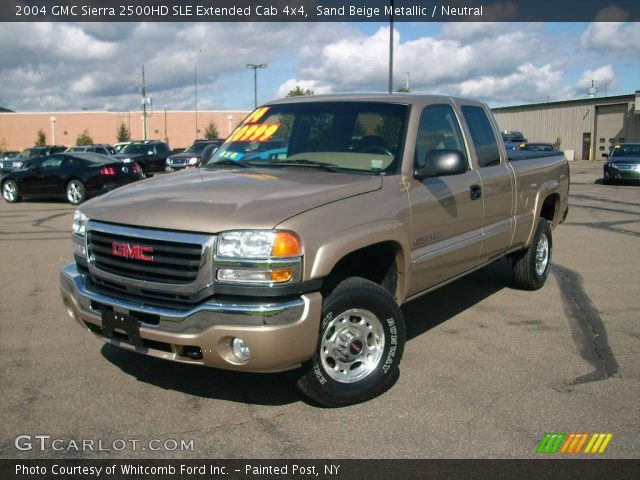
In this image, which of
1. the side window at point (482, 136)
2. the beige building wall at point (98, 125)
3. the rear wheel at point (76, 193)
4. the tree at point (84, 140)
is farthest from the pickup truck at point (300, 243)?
the beige building wall at point (98, 125)

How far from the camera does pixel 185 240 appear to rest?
3498 millimetres

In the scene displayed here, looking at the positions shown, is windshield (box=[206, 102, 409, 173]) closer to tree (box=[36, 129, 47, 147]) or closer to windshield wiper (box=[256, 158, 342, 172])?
windshield wiper (box=[256, 158, 342, 172])

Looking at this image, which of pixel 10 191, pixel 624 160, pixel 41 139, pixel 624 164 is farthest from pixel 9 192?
pixel 41 139

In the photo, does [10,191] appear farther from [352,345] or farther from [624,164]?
[624,164]

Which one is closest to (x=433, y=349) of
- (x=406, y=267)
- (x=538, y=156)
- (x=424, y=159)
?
(x=406, y=267)

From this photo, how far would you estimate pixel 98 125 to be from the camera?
293ft

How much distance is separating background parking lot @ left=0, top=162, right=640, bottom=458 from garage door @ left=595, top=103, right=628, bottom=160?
4904cm

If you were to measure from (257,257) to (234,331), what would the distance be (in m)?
0.42

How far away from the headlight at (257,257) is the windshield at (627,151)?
22.8 m

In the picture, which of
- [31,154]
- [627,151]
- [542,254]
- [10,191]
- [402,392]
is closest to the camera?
[402,392]

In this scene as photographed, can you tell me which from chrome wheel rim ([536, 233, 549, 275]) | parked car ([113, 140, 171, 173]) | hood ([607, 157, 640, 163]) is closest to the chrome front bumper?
chrome wheel rim ([536, 233, 549, 275])
